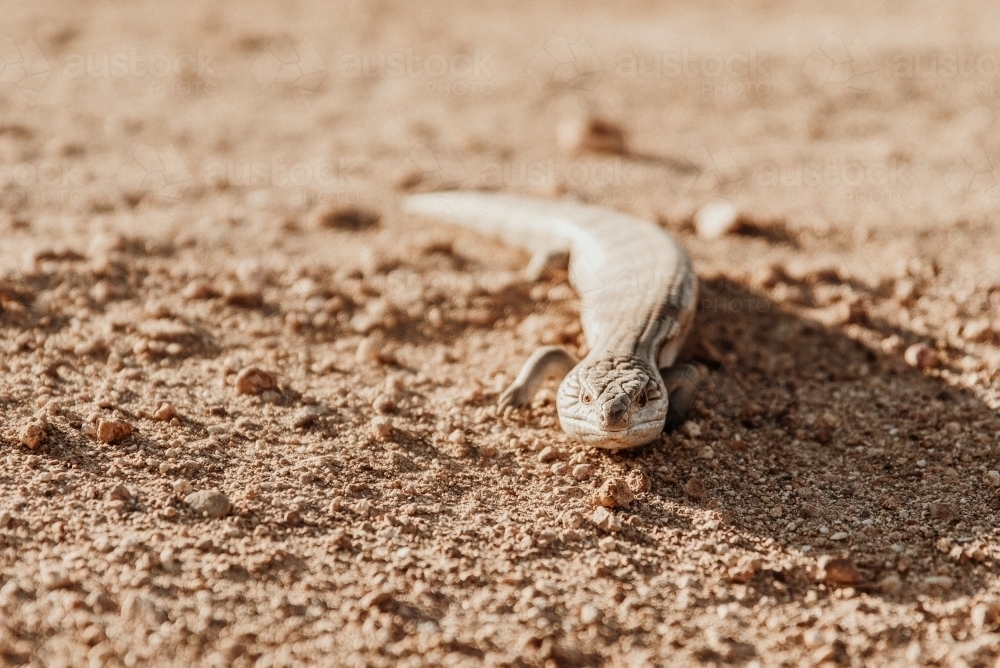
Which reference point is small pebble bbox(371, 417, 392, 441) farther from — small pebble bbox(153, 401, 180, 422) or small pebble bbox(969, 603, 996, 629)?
small pebble bbox(969, 603, 996, 629)

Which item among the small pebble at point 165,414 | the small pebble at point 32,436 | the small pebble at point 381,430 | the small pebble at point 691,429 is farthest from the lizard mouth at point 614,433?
the small pebble at point 32,436

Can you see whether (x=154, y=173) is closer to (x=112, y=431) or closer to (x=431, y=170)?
(x=431, y=170)

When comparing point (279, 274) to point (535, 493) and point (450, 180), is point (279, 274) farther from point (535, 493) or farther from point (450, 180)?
point (535, 493)

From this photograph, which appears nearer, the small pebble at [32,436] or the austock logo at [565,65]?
the small pebble at [32,436]

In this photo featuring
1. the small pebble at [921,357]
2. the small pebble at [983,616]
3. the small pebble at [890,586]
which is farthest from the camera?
the small pebble at [921,357]

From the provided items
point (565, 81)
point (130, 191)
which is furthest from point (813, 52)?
point (130, 191)

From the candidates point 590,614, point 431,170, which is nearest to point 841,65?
point 431,170

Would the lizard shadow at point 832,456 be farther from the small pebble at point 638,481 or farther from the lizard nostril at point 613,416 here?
the lizard nostril at point 613,416
